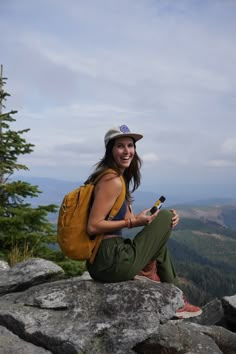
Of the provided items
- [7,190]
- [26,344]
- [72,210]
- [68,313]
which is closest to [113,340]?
[68,313]

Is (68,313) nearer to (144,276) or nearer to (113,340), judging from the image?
(113,340)

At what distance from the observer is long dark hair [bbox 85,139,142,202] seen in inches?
264

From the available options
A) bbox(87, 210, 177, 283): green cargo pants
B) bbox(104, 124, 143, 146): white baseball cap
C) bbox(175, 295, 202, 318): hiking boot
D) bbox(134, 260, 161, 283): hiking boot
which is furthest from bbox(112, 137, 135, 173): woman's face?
bbox(175, 295, 202, 318): hiking boot

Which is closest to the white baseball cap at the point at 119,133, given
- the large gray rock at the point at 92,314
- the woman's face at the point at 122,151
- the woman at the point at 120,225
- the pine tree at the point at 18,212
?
the woman at the point at 120,225

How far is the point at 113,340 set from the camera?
19.7ft

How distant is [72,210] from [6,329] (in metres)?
2.21

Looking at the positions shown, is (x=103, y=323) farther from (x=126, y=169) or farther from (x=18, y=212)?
(x=18, y=212)

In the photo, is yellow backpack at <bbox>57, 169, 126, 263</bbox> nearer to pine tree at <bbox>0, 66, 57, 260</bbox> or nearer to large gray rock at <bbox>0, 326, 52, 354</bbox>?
large gray rock at <bbox>0, 326, 52, 354</bbox>

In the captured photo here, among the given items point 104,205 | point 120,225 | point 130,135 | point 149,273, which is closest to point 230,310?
point 149,273

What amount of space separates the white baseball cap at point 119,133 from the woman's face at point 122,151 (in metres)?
0.12

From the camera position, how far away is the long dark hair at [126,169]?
670 cm

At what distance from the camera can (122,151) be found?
22.2 ft

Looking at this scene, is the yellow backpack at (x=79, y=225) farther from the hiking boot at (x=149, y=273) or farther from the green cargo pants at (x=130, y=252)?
the hiking boot at (x=149, y=273)

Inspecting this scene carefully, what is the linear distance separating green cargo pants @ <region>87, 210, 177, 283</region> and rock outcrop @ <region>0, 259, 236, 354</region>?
0.78 ft
